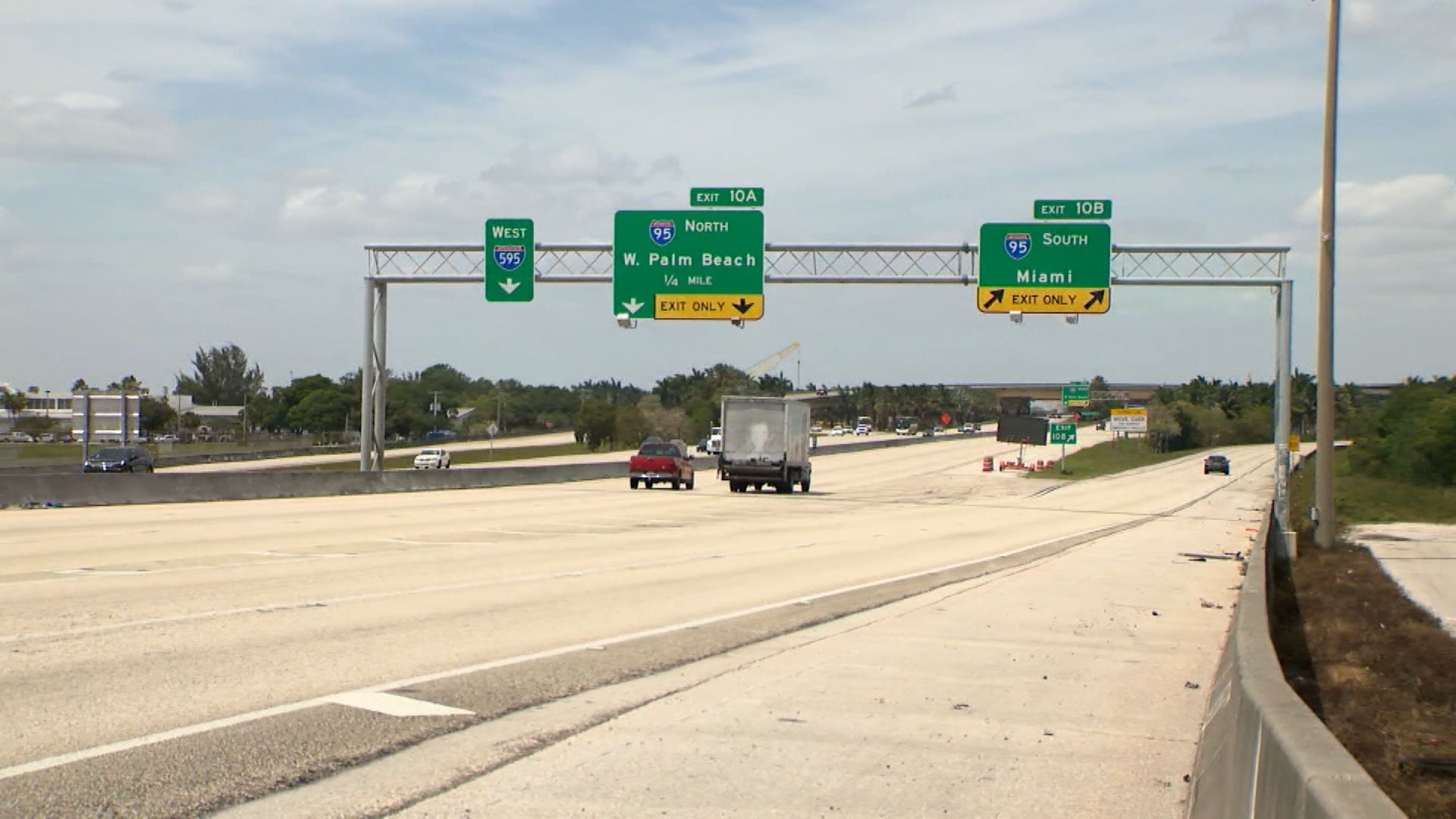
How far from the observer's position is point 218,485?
37438 mm

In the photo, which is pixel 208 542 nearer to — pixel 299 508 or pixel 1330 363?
pixel 299 508

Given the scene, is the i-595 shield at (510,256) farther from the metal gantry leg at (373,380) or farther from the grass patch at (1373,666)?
the grass patch at (1373,666)

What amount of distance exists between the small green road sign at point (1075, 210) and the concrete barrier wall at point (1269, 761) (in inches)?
1248

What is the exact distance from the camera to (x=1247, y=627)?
9109 mm

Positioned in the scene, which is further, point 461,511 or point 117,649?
point 461,511

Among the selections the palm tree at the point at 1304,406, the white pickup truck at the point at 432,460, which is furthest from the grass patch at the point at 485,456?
the palm tree at the point at 1304,406

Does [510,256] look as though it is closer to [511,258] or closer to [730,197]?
[511,258]

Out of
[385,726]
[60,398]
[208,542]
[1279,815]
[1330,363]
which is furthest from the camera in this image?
[60,398]

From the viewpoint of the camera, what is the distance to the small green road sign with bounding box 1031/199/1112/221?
38.8m

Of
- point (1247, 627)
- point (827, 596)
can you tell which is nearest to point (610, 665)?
point (1247, 627)

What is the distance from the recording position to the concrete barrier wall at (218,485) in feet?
105

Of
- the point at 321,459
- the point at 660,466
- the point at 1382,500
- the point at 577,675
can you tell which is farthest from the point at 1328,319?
the point at 321,459

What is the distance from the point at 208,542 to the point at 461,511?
461 inches

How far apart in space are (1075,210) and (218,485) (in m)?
24.2
